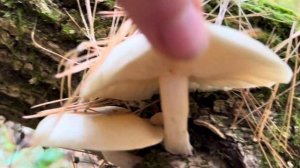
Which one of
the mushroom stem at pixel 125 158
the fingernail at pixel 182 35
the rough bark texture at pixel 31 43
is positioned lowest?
the mushroom stem at pixel 125 158

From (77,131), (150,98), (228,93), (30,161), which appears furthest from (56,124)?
(30,161)

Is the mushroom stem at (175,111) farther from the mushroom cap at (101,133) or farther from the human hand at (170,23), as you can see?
the human hand at (170,23)

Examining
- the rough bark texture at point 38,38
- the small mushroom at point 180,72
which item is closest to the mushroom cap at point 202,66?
the small mushroom at point 180,72

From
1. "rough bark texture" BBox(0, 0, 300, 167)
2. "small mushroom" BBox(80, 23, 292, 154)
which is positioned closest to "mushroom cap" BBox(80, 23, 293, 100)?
"small mushroom" BBox(80, 23, 292, 154)

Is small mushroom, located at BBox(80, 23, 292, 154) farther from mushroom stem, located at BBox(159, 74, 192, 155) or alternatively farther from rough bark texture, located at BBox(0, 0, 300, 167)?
rough bark texture, located at BBox(0, 0, 300, 167)

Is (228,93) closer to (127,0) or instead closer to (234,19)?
(234,19)

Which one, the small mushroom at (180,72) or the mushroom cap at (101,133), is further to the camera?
the mushroom cap at (101,133)

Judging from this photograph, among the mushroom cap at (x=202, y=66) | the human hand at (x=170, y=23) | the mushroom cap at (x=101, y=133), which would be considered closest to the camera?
the human hand at (x=170, y=23)

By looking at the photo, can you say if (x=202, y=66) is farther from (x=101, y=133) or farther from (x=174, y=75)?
(x=101, y=133)
